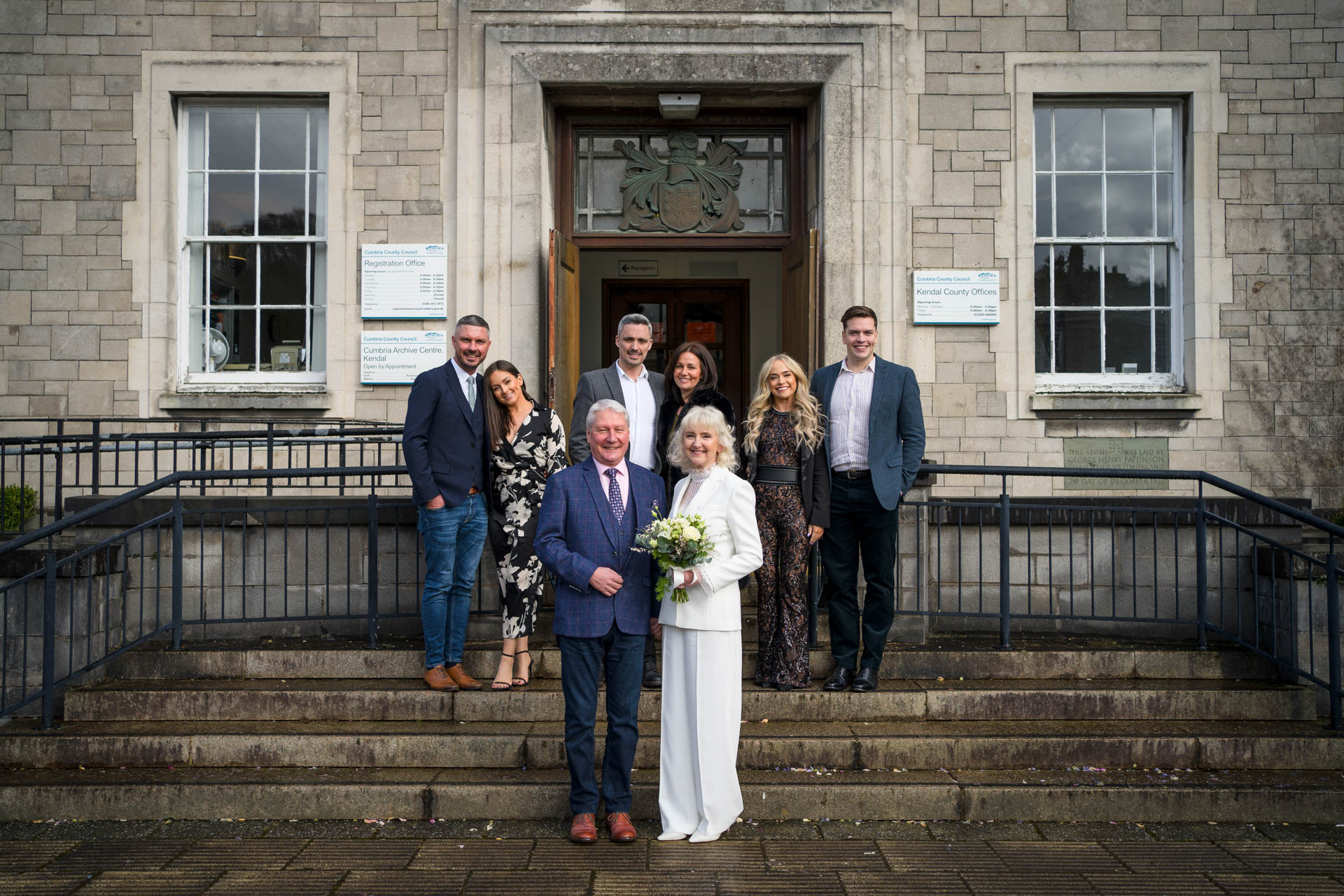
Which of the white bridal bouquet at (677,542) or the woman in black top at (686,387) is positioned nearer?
the white bridal bouquet at (677,542)

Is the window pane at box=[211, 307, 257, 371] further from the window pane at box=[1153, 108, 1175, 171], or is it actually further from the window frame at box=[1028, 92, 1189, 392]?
the window pane at box=[1153, 108, 1175, 171]

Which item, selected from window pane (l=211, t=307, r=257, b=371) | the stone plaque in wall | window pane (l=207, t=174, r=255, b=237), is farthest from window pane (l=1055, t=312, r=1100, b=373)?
window pane (l=207, t=174, r=255, b=237)

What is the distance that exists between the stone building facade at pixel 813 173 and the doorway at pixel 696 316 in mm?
3763

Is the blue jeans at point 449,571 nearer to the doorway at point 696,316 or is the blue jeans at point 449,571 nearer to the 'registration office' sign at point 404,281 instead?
the 'registration office' sign at point 404,281

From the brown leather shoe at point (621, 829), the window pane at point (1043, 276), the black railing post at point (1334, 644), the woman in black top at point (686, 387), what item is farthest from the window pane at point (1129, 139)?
the brown leather shoe at point (621, 829)

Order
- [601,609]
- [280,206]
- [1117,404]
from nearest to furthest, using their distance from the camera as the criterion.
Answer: [601,609] < [1117,404] < [280,206]

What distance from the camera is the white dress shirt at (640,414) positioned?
6.09 meters

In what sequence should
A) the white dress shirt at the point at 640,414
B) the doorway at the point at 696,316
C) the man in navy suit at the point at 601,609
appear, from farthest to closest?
the doorway at the point at 696,316, the white dress shirt at the point at 640,414, the man in navy suit at the point at 601,609

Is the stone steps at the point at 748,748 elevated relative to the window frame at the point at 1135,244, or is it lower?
lower

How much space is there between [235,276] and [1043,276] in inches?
269

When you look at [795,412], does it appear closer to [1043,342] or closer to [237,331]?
[1043,342]

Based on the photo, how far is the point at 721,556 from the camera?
4750 millimetres

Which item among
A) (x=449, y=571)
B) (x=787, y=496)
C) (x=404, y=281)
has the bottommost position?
(x=449, y=571)

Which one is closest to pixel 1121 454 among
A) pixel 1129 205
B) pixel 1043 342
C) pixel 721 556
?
pixel 1043 342
